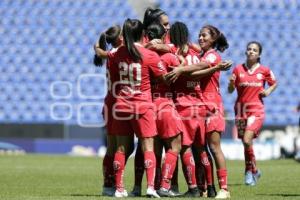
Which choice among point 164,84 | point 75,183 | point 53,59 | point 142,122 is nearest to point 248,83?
point 75,183

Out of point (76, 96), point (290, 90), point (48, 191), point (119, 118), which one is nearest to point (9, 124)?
point (76, 96)

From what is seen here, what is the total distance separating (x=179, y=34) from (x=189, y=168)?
5.19ft

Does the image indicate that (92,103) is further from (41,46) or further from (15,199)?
(15,199)

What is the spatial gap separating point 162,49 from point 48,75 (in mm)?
19341

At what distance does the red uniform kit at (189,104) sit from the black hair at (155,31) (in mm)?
331

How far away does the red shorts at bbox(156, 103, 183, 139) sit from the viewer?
934 centimetres

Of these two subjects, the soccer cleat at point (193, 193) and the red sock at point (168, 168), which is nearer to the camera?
the red sock at point (168, 168)

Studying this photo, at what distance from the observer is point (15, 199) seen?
28.8 feet

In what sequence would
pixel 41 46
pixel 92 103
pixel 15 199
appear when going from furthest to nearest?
pixel 41 46 < pixel 92 103 < pixel 15 199

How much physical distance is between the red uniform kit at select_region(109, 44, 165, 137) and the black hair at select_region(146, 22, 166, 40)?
304mm

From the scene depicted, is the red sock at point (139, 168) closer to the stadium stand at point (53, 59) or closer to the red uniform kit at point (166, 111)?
the red uniform kit at point (166, 111)

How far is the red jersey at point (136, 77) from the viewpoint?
9.12 meters

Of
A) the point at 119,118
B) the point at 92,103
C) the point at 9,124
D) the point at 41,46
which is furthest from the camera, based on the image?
the point at 41,46

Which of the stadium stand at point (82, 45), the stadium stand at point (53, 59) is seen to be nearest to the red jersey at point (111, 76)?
the stadium stand at point (53, 59)
